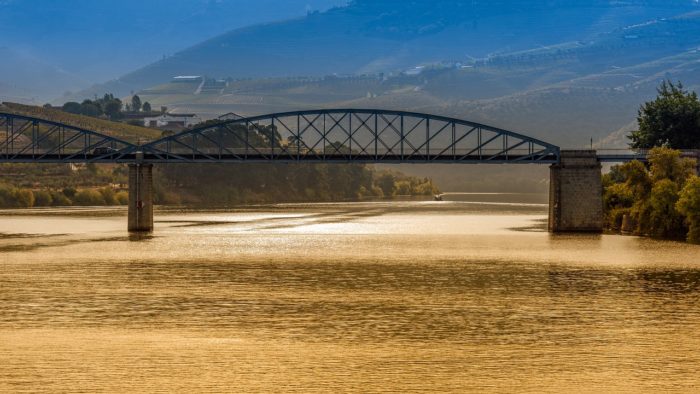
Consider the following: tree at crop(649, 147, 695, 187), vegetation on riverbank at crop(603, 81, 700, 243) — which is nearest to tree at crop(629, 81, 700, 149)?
vegetation on riverbank at crop(603, 81, 700, 243)

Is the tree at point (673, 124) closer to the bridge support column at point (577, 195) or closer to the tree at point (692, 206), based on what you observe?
the bridge support column at point (577, 195)

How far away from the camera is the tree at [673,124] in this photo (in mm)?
178500

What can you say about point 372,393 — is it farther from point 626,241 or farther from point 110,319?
point 626,241

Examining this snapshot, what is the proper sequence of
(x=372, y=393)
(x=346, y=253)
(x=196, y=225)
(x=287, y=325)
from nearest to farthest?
(x=372, y=393) → (x=287, y=325) → (x=346, y=253) → (x=196, y=225)

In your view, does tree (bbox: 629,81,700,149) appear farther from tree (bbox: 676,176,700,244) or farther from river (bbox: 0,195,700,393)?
river (bbox: 0,195,700,393)

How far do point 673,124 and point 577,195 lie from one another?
2928 cm

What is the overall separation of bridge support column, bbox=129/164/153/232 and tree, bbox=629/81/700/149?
74.6 meters

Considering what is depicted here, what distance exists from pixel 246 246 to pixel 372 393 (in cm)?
8122

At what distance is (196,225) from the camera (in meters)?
174

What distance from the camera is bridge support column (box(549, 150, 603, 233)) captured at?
158625 millimetres

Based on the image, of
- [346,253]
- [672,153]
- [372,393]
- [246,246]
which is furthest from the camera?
[672,153]

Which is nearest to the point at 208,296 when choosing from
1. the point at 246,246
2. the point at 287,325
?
the point at 287,325

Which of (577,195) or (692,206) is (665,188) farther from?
(577,195)

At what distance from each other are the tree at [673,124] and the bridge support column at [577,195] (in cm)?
2198
